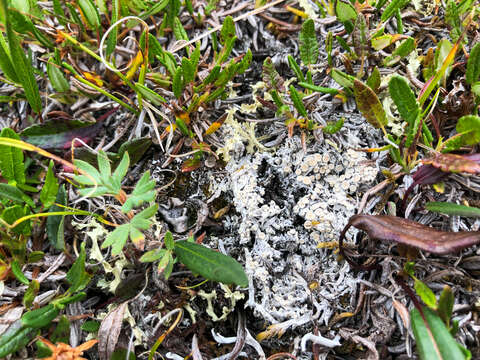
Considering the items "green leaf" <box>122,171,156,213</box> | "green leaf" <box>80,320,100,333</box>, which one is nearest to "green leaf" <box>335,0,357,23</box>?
"green leaf" <box>122,171,156,213</box>

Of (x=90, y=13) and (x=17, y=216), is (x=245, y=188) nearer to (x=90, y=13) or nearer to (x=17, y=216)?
(x=17, y=216)

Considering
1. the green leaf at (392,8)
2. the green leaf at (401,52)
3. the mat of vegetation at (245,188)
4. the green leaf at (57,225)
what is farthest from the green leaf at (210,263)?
the green leaf at (392,8)

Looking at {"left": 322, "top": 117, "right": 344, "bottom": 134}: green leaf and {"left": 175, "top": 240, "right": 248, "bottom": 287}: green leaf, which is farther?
{"left": 322, "top": 117, "right": 344, "bottom": 134}: green leaf

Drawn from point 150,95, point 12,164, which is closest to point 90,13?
point 150,95

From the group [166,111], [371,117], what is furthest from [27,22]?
[371,117]

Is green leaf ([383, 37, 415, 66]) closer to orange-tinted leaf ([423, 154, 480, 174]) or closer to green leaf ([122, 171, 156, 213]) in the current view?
A: orange-tinted leaf ([423, 154, 480, 174])

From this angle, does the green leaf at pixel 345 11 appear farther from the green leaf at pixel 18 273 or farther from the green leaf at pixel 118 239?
the green leaf at pixel 18 273

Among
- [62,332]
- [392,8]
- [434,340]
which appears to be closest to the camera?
[434,340]
